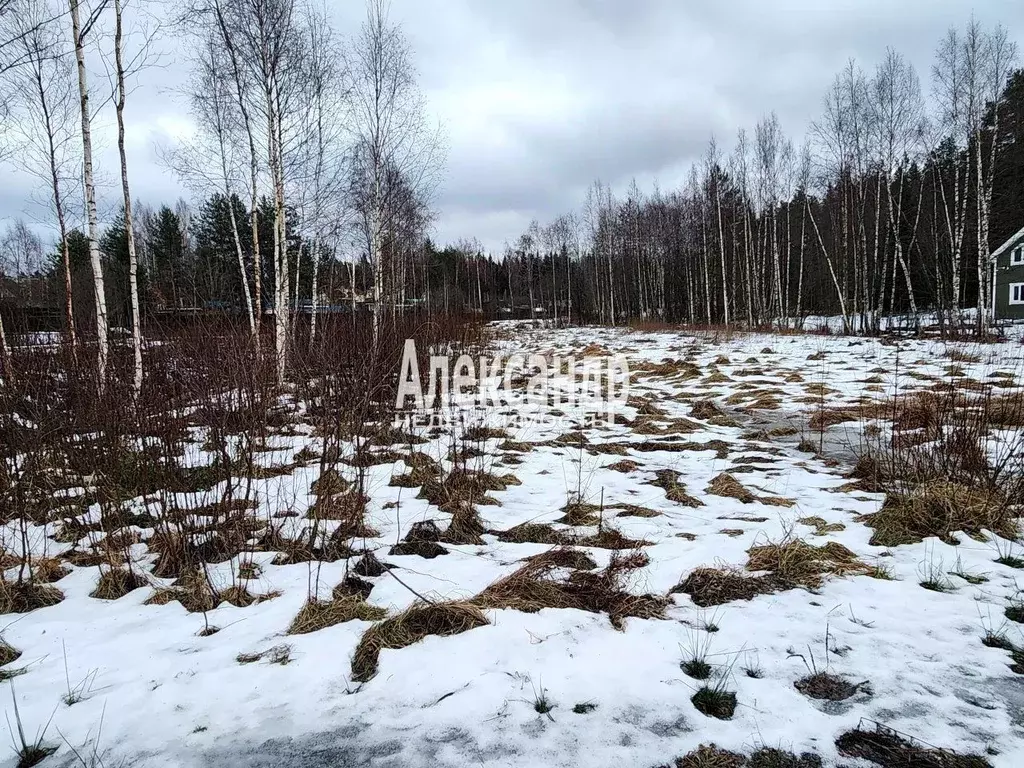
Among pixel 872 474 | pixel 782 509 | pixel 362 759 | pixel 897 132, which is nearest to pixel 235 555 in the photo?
pixel 362 759

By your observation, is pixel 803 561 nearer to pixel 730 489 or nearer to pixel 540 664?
pixel 730 489

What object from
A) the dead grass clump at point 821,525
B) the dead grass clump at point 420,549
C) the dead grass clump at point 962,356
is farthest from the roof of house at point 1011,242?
the dead grass clump at point 420,549

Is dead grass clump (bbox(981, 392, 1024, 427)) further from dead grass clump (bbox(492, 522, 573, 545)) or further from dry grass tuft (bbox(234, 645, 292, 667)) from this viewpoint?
dry grass tuft (bbox(234, 645, 292, 667))

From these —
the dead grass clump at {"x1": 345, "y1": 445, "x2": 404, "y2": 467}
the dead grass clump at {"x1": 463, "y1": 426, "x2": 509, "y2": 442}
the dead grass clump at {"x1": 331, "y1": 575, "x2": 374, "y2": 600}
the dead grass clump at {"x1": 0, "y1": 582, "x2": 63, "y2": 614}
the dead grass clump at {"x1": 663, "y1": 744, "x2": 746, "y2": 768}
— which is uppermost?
the dead grass clump at {"x1": 463, "y1": 426, "x2": 509, "y2": 442}

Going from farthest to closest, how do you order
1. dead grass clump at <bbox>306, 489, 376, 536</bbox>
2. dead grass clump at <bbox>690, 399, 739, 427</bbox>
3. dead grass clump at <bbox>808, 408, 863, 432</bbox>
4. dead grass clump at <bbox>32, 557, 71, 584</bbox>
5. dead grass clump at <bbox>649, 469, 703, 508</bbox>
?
1. dead grass clump at <bbox>690, 399, 739, 427</bbox>
2. dead grass clump at <bbox>808, 408, 863, 432</bbox>
3. dead grass clump at <bbox>649, 469, 703, 508</bbox>
4. dead grass clump at <bbox>306, 489, 376, 536</bbox>
5. dead grass clump at <bbox>32, 557, 71, 584</bbox>

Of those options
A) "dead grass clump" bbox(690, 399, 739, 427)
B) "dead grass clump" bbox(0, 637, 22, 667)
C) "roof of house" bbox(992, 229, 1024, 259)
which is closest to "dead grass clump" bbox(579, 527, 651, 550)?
"dead grass clump" bbox(0, 637, 22, 667)

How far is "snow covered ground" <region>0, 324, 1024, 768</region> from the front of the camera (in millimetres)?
1835

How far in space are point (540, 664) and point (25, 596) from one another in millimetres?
3145

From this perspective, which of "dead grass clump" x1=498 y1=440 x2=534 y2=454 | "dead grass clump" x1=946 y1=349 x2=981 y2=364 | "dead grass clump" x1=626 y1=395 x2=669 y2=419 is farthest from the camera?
"dead grass clump" x1=946 y1=349 x2=981 y2=364

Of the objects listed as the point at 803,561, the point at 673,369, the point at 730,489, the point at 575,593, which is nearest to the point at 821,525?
the point at 803,561

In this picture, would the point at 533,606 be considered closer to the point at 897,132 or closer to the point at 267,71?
the point at 267,71

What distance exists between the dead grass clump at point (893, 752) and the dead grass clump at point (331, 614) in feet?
7.22

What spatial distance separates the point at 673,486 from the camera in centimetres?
484

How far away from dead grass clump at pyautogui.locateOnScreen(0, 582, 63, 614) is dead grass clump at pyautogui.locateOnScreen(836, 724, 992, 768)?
4.19 meters
